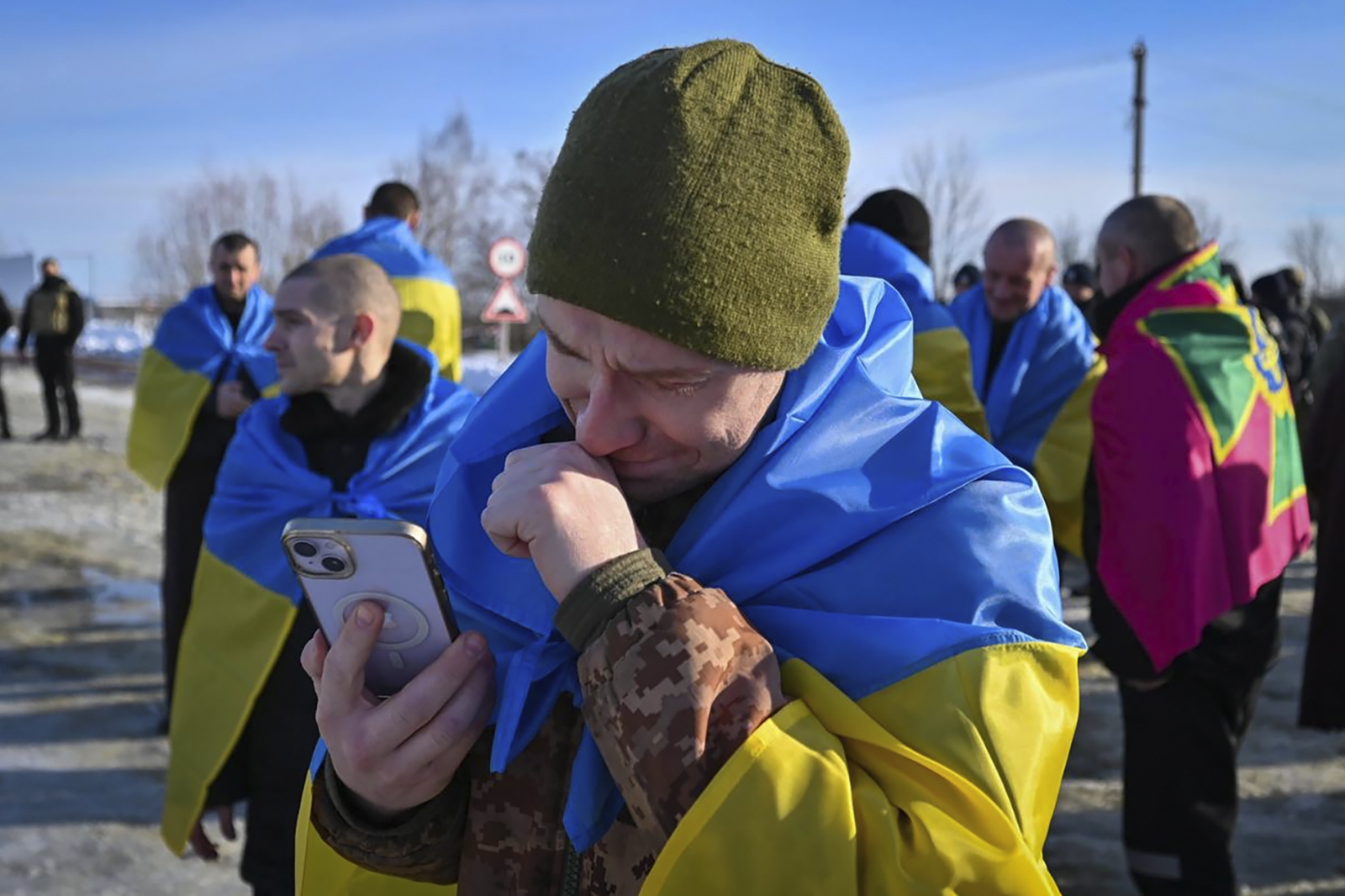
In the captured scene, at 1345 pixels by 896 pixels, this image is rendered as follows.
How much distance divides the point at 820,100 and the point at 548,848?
2.91 ft

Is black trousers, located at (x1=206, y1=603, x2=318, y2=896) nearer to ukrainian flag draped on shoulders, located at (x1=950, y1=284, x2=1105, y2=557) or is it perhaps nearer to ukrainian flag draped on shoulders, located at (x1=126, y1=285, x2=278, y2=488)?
ukrainian flag draped on shoulders, located at (x1=126, y1=285, x2=278, y2=488)

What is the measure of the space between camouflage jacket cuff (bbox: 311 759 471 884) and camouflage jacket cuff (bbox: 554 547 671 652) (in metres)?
0.40

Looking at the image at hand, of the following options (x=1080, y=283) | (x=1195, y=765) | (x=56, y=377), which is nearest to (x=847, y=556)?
(x=1195, y=765)

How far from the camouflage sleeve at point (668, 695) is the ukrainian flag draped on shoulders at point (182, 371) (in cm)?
466

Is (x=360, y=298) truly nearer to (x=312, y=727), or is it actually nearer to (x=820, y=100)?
(x=312, y=727)

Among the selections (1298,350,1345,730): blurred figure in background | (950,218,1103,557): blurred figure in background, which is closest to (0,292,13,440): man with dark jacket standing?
(950,218,1103,557): blurred figure in background

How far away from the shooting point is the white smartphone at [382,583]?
1.25 m

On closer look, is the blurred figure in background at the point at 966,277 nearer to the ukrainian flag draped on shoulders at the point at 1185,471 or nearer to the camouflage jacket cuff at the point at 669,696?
the ukrainian flag draped on shoulders at the point at 1185,471

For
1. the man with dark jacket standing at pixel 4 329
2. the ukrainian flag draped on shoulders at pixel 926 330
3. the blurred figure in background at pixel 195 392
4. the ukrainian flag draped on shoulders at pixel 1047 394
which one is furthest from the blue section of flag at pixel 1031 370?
the man with dark jacket standing at pixel 4 329

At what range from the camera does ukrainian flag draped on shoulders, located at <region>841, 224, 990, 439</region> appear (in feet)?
14.0

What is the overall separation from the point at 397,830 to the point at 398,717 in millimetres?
194

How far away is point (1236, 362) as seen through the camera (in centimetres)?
395

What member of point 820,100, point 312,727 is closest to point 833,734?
point 820,100

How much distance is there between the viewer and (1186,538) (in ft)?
12.5
